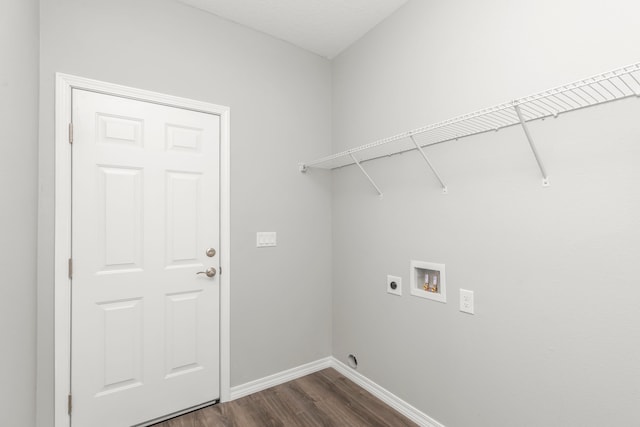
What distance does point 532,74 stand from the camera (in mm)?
1394

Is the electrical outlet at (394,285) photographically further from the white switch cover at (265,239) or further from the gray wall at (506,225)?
the white switch cover at (265,239)

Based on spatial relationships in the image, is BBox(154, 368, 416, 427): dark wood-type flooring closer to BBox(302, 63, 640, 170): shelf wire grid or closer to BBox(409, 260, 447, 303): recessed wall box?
BBox(409, 260, 447, 303): recessed wall box

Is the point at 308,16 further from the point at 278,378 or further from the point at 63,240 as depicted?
the point at 278,378

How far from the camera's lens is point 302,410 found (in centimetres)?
204

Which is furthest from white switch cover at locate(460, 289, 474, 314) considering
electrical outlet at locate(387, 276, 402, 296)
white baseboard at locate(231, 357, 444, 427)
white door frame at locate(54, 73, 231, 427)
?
white door frame at locate(54, 73, 231, 427)

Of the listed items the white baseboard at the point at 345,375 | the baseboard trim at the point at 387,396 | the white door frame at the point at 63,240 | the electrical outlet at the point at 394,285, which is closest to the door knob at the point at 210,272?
the white door frame at the point at 63,240

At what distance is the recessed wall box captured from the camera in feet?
5.87

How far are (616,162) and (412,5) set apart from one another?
1527mm

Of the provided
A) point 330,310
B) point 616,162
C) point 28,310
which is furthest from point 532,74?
point 28,310

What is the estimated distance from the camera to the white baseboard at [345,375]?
74.9 inches

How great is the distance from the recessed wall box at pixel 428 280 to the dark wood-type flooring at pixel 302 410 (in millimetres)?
827

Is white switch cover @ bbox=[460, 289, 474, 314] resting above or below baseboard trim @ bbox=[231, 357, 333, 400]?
above

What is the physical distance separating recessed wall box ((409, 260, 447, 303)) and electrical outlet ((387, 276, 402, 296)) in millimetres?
111

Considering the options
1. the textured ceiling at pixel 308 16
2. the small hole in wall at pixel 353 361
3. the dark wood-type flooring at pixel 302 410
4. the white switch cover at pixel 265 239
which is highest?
the textured ceiling at pixel 308 16
